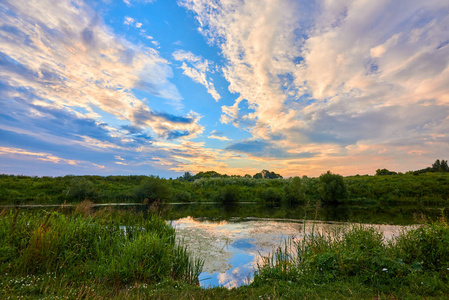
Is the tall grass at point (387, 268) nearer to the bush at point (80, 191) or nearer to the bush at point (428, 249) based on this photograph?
the bush at point (428, 249)

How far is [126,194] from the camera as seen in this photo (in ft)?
131

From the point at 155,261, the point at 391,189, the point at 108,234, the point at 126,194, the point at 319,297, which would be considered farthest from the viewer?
the point at 391,189

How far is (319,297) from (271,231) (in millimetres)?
11704

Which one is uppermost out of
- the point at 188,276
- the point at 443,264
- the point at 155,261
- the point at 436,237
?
the point at 436,237

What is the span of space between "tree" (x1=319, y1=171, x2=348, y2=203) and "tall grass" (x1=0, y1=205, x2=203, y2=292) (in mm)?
36161

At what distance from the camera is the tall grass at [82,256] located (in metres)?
6.43

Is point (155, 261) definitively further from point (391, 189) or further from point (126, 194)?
point (391, 189)

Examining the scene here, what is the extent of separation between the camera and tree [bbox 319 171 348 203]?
38781mm

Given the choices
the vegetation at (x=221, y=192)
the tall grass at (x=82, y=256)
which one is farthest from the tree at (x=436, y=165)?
the tall grass at (x=82, y=256)

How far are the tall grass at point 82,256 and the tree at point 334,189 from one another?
36.2m

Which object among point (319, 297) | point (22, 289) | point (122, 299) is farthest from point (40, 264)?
point (319, 297)

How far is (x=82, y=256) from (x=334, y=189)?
3936 centimetres

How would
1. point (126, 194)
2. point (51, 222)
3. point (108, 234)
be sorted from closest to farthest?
point (51, 222), point (108, 234), point (126, 194)

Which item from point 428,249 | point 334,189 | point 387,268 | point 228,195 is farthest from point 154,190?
point 428,249
